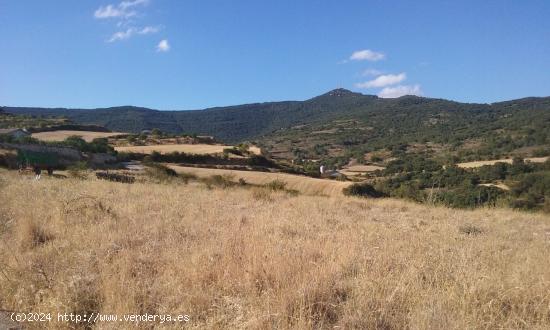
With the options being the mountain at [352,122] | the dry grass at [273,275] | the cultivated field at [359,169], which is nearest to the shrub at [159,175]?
the dry grass at [273,275]

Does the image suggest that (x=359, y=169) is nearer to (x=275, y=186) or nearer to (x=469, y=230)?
(x=275, y=186)

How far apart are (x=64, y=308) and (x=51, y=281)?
2.87 ft

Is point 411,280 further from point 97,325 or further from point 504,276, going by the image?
point 97,325

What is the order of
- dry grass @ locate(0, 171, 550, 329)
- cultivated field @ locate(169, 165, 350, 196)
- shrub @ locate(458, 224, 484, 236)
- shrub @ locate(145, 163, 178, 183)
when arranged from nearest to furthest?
1. dry grass @ locate(0, 171, 550, 329)
2. shrub @ locate(458, 224, 484, 236)
3. shrub @ locate(145, 163, 178, 183)
4. cultivated field @ locate(169, 165, 350, 196)

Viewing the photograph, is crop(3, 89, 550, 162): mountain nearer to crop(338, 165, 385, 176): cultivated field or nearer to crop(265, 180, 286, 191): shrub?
crop(338, 165, 385, 176): cultivated field

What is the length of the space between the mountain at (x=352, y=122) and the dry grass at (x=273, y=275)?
92.1 m

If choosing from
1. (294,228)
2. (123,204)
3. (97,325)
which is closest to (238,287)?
(97,325)

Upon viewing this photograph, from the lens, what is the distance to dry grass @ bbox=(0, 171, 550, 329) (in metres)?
3.77

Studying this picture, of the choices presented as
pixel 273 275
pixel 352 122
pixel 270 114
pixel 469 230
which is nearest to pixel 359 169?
pixel 352 122

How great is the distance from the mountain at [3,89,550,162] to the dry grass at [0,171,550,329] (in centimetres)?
9211

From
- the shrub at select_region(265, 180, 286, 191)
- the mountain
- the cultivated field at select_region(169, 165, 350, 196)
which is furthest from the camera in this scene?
the mountain

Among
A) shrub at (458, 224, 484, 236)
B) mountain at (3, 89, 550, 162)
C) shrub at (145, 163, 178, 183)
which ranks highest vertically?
mountain at (3, 89, 550, 162)

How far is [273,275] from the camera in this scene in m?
4.50

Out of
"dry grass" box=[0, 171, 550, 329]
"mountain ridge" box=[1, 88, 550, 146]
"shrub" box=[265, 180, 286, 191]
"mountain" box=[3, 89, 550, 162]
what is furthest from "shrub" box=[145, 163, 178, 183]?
"mountain ridge" box=[1, 88, 550, 146]
